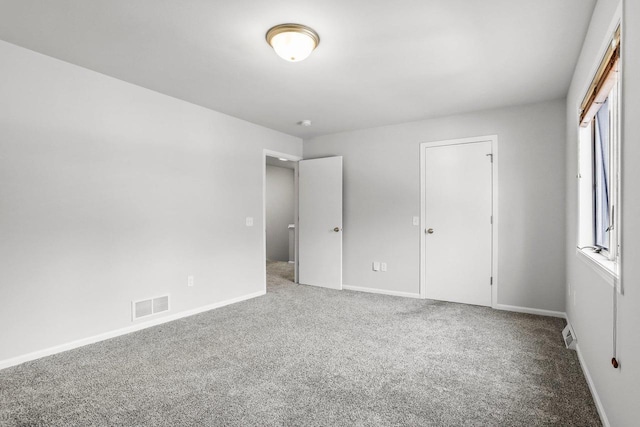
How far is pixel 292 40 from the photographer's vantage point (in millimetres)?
2361

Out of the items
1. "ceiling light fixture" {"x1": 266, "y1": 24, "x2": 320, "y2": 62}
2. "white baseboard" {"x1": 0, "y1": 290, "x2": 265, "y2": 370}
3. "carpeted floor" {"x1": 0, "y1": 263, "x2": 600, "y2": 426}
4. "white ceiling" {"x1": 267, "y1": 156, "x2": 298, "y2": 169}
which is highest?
"ceiling light fixture" {"x1": 266, "y1": 24, "x2": 320, "y2": 62}

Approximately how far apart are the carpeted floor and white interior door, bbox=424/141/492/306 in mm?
660

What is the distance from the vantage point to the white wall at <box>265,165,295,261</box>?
8.19 m

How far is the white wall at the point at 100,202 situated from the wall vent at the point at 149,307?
0.07 m

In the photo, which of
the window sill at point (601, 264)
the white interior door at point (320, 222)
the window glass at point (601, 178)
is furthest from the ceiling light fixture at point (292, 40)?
the white interior door at point (320, 222)

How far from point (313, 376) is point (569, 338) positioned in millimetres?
2223

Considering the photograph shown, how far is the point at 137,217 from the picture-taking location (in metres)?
3.38

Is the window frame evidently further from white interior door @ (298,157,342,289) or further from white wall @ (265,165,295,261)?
white wall @ (265,165,295,261)

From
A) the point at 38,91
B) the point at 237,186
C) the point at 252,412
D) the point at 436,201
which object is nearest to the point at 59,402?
the point at 252,412

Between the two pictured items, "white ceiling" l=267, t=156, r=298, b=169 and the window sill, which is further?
"white ceiling" l=267, t=156, r=298, b=169

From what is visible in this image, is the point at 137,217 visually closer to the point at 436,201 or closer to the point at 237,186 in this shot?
the point at 237,186

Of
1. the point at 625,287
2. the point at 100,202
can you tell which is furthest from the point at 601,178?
the point at 100,202

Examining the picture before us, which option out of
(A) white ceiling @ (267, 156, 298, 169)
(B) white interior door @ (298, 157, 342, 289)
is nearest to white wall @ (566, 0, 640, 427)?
(B) white interior door @ (298, 157, 342, 289)

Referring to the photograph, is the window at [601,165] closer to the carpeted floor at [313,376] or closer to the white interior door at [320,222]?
the carpeted floor at [313,376]
